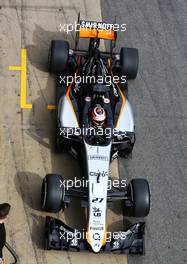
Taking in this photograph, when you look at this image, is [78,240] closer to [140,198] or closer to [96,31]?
[140,198]

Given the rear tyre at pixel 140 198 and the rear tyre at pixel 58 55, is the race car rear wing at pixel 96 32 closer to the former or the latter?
the rear tyre at pixel 58 55

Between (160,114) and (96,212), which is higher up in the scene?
(160,114)

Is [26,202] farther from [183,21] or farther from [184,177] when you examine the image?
[183,21]

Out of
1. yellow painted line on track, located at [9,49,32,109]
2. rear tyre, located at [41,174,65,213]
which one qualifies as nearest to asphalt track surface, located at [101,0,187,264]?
rear tyre, located at [41,174,65,213]

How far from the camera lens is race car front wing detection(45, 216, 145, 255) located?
31.9 feet

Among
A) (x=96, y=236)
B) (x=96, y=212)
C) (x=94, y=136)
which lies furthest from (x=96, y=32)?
→ (x=96, y=236)

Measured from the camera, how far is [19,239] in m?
10.1

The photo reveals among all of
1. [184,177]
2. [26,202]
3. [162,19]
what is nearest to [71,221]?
[26,202]

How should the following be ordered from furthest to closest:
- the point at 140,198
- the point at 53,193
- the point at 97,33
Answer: the point at 97,33, the point at 140,198, the point at 53,193

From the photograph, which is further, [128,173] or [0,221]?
[128,173]

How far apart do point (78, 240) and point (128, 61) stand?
15.0 feet

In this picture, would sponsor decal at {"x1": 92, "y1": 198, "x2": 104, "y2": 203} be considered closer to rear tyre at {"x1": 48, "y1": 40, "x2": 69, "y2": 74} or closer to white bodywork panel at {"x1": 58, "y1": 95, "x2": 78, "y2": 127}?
white bodywork panel at {"x1": 58, "y1": 95, "x2": 78, "y2": 127}

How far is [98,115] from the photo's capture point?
1041 cm

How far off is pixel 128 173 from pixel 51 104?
2387mm
